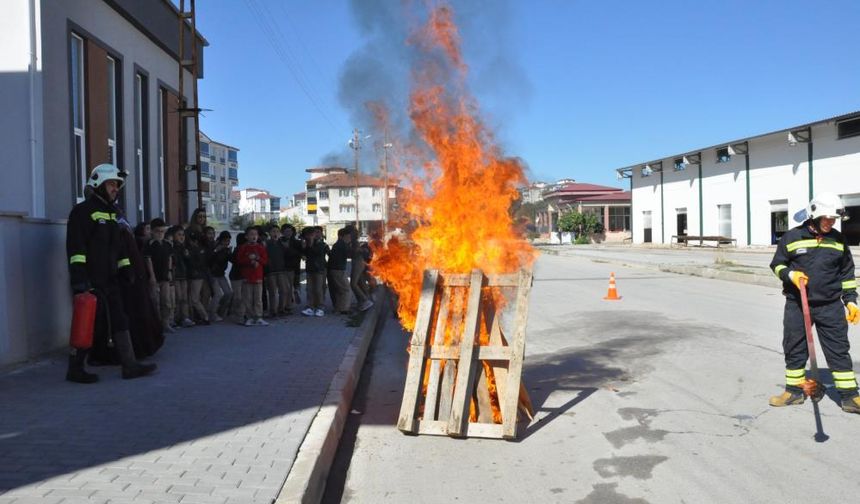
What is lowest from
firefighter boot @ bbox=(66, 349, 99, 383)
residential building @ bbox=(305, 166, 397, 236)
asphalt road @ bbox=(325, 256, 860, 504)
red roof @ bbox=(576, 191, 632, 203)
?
asphalt road @ bbox=(325, 256, 860, 504)

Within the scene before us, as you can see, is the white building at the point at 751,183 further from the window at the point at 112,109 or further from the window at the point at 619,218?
the window at the point at 112,109

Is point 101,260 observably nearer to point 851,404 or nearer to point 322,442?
point 322,442

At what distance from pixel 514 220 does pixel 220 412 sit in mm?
2981

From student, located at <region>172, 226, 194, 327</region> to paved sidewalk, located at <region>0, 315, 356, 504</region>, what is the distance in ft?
6.63

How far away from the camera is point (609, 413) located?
5730 mm

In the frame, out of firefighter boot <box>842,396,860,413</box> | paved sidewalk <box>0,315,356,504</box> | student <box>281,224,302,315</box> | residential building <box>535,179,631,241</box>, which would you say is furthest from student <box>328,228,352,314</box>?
residential building <box>535,179,631,241</box>

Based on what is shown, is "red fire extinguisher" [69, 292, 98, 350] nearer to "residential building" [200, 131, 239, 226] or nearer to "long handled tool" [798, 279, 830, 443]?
"long handled tool" [798, 279, 830, 443]

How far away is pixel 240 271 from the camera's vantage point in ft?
33.5

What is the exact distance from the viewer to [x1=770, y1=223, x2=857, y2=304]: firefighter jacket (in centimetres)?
562

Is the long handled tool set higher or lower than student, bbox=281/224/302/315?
lower

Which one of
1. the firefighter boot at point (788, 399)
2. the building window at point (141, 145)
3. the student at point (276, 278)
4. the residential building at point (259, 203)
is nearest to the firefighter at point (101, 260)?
the student at point (276, 278)

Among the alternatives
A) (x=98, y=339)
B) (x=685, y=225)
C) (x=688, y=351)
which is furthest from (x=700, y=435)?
(x=685, y=225)

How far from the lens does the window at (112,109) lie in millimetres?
11812

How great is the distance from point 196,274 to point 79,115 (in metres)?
3.21
